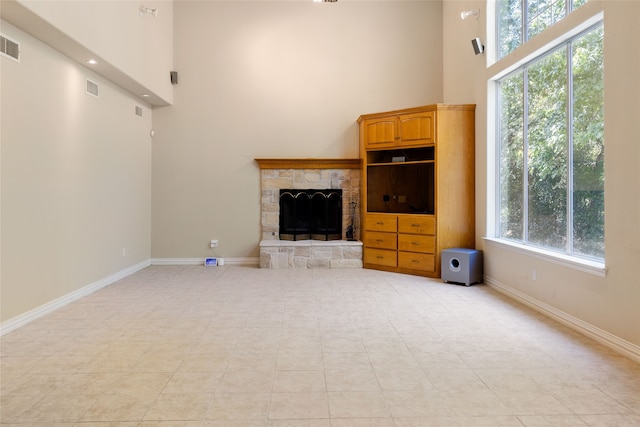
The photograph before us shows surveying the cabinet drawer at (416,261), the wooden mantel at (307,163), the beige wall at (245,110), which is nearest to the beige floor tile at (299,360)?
the beige wall at (245,110)

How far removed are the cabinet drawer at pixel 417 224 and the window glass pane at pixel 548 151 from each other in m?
1.45

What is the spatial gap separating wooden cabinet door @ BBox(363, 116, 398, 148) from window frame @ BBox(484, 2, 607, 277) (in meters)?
→ 1.41

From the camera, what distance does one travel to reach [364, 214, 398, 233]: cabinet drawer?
647cm

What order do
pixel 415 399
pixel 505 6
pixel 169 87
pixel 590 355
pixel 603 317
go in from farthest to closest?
pixel 169 87 < pixel 505 6 < pixel 603 317 < pixel 590 355 < pixel 415 399

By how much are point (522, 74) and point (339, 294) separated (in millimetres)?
3298

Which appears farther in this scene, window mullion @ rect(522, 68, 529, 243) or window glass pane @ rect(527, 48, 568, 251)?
window mullion @ rect(522, 68, 529, 243)

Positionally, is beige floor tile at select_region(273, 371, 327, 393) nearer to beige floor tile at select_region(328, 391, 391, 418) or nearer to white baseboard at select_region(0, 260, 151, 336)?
beige floor tile at select_region(328, 391, 391, 418)

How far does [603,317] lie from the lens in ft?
11.2

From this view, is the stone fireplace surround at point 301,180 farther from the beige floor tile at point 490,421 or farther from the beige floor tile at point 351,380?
the beige floor tile at point 490,421

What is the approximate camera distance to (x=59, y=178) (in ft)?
15.0

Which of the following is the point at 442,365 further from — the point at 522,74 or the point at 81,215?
the point at 81,215

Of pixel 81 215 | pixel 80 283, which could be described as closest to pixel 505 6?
pixel 81 215

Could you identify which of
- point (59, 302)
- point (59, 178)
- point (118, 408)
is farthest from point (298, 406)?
point (59, 178)

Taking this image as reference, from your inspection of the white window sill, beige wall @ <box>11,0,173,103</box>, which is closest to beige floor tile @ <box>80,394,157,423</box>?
beige wall @ <box>11,0,173,103</box>
